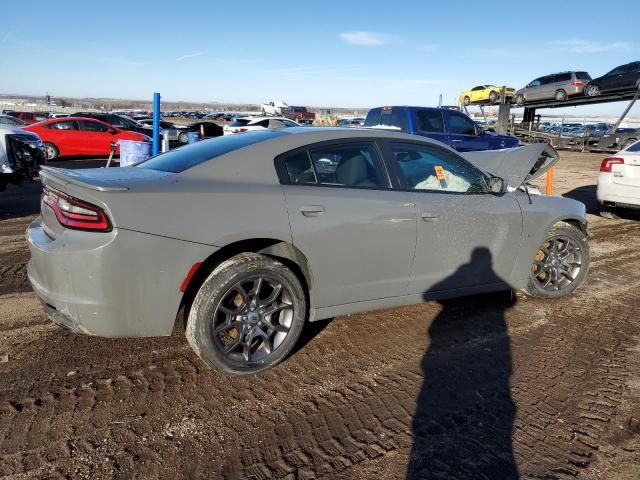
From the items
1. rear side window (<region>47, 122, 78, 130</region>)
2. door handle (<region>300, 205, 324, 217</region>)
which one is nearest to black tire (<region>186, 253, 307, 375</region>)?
door handle (<region>300, 205, 324, 217</region>)

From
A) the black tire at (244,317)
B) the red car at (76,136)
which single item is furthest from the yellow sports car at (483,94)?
the black tire at (244,317)

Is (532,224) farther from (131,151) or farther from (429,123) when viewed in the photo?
(429,123)

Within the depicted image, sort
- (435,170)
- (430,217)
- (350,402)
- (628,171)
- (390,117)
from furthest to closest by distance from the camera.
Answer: (390,117), (628,171), (435,170), (430,217), (350,402)

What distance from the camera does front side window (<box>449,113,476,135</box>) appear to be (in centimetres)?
1258

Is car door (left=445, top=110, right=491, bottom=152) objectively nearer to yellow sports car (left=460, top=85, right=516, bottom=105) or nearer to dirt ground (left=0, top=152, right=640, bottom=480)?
dirt ground (left=0, top=152, right=640, bottom=480)

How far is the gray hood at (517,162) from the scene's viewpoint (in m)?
4.56

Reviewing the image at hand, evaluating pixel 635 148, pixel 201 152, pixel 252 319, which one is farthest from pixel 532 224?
pixel 635 148

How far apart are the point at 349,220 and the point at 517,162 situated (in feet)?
7.35

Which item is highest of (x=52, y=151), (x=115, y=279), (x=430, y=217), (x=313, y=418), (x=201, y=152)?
→ (x=201, y=152)

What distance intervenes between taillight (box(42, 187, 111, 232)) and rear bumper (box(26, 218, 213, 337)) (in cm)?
5

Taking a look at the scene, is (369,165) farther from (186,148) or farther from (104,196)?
(104,196)

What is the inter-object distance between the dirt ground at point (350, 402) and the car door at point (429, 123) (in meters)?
8.40

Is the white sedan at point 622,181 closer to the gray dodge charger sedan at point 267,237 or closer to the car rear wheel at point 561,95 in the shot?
the gray dodge charger sedan at point 267,237

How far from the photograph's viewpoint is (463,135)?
12.8 metres
